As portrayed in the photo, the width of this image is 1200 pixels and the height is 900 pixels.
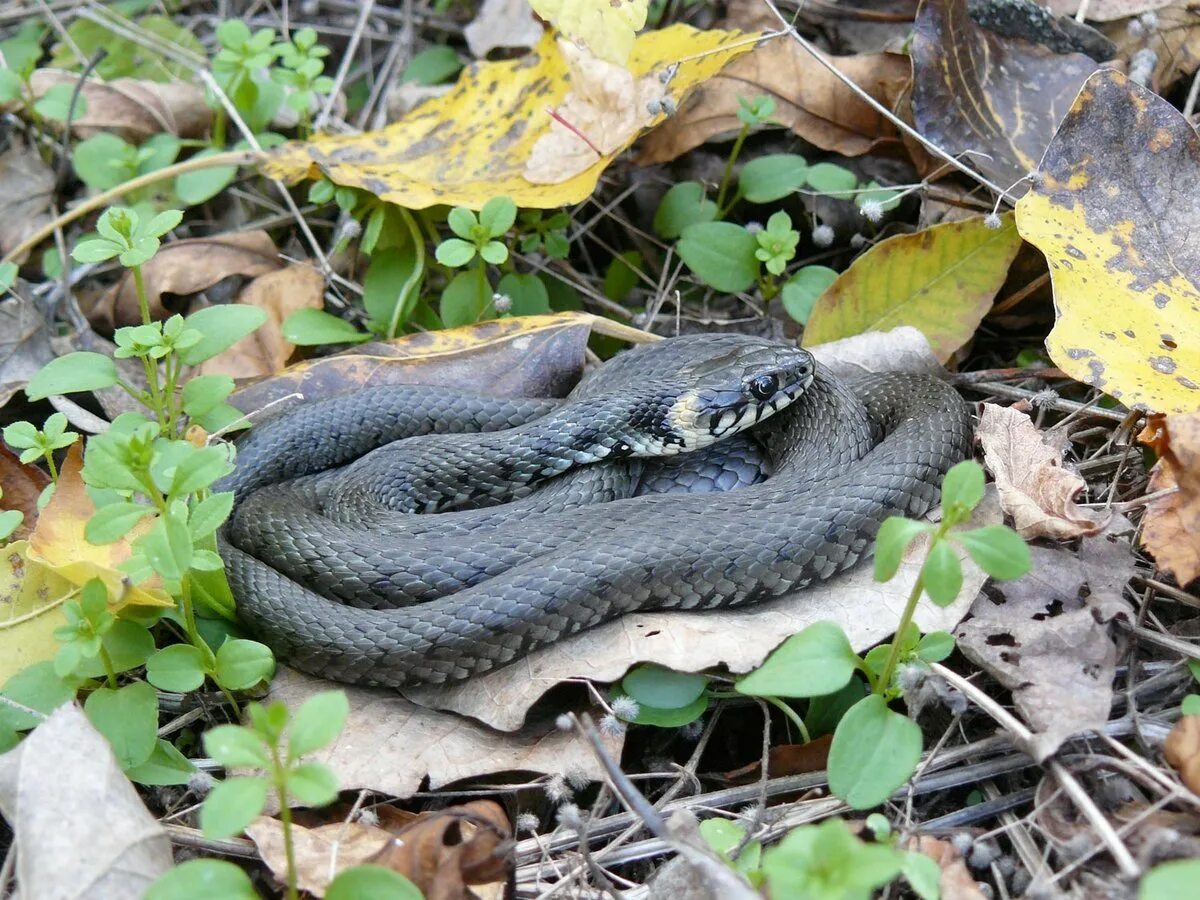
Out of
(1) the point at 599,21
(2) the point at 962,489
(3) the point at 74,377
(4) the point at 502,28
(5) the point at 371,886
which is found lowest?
(5) the point at 371,886

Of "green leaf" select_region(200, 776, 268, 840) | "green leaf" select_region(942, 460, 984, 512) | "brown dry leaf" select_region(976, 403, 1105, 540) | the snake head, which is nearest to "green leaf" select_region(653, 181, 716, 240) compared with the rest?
the snake head

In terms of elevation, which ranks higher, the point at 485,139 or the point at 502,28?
the point at 502,28

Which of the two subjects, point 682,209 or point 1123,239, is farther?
point 682,209

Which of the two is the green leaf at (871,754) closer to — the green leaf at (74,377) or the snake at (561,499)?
the snake at (561,499)

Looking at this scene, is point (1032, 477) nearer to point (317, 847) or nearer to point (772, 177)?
point (772, 177)

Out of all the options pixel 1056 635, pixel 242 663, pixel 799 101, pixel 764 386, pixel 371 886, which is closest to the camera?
pixel 371 886

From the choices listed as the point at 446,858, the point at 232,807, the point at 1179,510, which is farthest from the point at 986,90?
the point at 232,807
